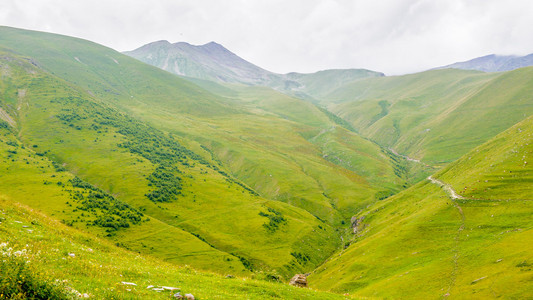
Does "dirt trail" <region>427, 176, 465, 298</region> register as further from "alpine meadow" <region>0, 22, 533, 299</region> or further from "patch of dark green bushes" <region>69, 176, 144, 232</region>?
"patch of dark green bushes" <region>69, 176, 144, 232</region>

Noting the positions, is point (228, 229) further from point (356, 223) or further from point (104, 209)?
point (356, 223)

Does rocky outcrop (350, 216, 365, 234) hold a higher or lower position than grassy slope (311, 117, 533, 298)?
lower

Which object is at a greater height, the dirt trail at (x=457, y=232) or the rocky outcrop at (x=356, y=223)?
the dirt trail at (x=457, y=232)

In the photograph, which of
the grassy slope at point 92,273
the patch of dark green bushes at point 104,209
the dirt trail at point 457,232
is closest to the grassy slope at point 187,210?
the patch of dark green bushes at point 104,209

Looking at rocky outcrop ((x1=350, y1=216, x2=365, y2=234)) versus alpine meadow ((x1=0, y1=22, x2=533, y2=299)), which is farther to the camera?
rocky outcrop ((x1=350, y1=216, x2=365, y2=234))

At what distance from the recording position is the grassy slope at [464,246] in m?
49.0

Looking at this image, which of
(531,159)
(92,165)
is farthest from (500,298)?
(92,165)

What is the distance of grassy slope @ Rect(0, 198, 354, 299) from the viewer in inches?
596

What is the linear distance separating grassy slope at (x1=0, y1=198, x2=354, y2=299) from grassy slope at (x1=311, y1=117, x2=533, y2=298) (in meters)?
32.9

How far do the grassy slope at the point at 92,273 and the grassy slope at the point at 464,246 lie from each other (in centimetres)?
3294

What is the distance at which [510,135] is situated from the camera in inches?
5054

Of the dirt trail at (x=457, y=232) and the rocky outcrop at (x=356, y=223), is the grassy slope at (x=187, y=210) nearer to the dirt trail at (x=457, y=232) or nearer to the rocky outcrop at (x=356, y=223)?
the rocky outcrop at (x=356, y=223)

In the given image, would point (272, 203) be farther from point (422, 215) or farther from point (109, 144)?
point (109, 144)

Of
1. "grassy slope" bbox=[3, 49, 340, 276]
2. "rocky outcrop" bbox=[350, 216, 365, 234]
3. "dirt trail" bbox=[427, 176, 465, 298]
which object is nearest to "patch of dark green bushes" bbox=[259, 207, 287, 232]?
"grassy slope" bbox=[3, 49, 340, 276]
